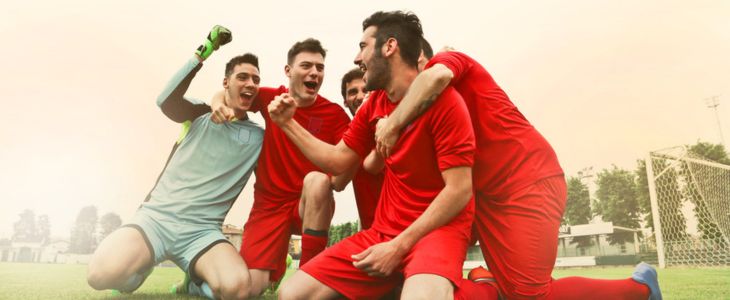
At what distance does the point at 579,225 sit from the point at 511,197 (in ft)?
117

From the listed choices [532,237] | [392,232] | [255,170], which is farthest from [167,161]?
[532,237]

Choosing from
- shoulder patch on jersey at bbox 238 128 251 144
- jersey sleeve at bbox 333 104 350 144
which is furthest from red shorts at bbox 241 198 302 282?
jersey sleeve at bbox 333 104 350 144

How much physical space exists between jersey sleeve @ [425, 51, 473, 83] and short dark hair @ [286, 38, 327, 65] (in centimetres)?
174

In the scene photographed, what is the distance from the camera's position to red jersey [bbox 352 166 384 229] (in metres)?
3.59

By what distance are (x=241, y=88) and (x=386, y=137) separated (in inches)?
81.3

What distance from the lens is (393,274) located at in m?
2.38

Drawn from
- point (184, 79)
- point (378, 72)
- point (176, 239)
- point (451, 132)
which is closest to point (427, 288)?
point (451, 132)

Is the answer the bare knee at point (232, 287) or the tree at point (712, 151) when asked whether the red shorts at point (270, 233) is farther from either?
the tree at point (712, 151)

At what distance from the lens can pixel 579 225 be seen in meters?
34.7

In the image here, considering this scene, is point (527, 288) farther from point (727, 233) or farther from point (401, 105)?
point (727, 233)

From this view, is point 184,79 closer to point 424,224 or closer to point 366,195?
point 366,195

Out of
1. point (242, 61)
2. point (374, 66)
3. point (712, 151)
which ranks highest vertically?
point (712, 151)

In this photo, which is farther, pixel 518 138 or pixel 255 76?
pixel 255 76

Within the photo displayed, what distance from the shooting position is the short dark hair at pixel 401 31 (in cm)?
269
